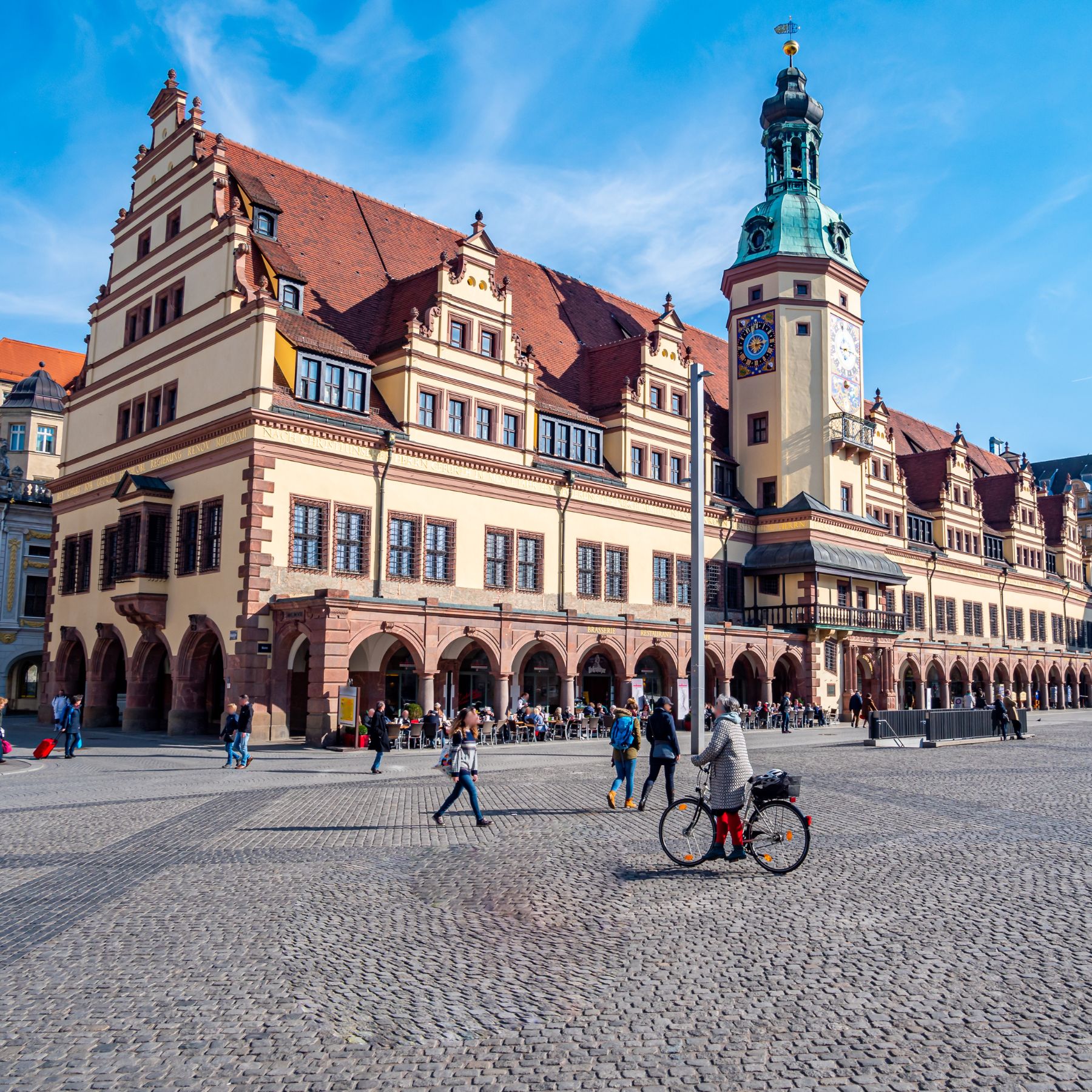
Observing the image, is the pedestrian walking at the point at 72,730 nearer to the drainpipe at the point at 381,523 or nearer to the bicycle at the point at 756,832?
the drainpipe at the point at 381,523

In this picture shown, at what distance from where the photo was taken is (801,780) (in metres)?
20.9

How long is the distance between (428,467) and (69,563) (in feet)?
52.1

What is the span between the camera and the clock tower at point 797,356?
51344 millimetres

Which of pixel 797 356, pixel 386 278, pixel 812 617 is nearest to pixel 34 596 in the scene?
pixel 386 278

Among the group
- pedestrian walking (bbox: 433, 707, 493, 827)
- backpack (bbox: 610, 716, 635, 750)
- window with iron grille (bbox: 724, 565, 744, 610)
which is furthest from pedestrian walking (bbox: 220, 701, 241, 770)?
window with iron grille (bbox: 724, 565, 744, 610)

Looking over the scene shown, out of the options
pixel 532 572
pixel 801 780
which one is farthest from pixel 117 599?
pixel 801 780

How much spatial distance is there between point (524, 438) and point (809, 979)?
32612 millimetres

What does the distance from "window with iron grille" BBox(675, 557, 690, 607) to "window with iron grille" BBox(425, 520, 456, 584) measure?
1246cm

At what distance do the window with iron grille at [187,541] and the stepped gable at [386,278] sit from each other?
768cm

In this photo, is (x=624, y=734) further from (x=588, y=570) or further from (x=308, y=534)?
(x=588, y=570)

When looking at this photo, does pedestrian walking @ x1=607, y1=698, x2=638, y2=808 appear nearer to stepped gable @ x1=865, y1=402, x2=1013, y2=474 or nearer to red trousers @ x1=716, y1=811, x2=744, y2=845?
red trousers @ x1=716, y1=811, x2=744, y2=845

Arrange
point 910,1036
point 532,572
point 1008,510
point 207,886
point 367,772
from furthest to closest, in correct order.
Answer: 1. point 1008,510
2. point 532,572
3. point 367,772
4. point 207,886
5. point 910,1036

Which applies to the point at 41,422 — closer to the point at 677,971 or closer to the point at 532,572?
the point at 532,572

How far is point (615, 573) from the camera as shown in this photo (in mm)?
42531
